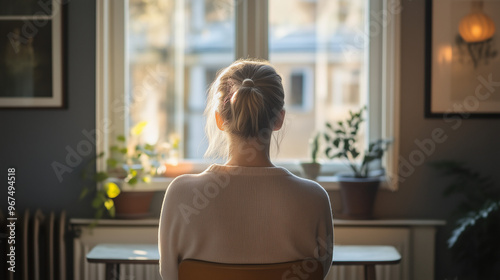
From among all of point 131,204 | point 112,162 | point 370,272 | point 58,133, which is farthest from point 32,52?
point 370,272

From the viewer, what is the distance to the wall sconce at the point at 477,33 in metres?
2.78

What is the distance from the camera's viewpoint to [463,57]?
2.80m

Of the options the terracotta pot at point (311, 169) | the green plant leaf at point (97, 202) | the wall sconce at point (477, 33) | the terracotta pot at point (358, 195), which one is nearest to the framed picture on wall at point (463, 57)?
the wall sconce at point (477, 33)

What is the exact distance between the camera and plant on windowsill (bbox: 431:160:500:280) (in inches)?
96.6

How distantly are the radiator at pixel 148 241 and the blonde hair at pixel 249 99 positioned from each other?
4.48 feet

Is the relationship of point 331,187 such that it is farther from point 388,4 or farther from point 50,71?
point 50,71

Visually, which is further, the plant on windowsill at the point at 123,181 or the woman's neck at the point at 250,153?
the plant on windowsill at the point at 123,181

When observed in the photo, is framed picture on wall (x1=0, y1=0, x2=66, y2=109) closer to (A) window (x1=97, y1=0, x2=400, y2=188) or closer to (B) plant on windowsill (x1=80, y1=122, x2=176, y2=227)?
(A) window (x1=97, y1=0, x2=400, y2=188)

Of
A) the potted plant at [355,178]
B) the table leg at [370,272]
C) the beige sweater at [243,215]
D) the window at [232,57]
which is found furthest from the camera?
the window at [232,57]

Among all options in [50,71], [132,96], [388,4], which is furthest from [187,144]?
[388,4]

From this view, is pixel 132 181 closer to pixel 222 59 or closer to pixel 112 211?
pixel 112 211

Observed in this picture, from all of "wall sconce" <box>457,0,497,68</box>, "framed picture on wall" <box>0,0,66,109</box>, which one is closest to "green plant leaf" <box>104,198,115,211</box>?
"framed picture on wall" <box>0,0,66,109</box>

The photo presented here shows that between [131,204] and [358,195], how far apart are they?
1.09 metres

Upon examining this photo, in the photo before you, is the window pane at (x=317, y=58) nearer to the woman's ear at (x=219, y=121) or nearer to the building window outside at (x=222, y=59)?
the building window outside at (x=222, y=59)
